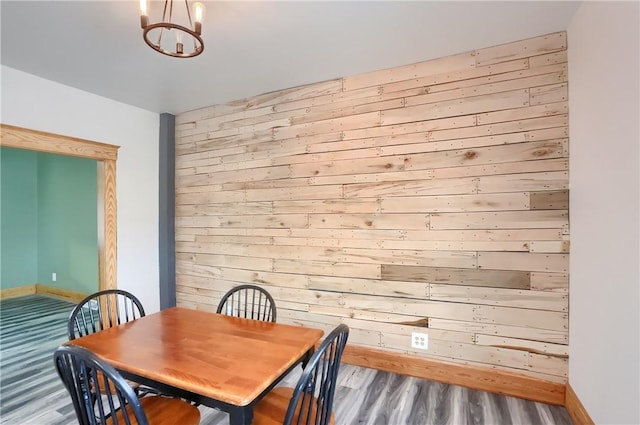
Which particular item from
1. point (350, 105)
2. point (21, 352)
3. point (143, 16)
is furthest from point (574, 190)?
point (21, 352)

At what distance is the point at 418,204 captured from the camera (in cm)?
262

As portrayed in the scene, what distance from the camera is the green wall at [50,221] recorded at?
4.84 m

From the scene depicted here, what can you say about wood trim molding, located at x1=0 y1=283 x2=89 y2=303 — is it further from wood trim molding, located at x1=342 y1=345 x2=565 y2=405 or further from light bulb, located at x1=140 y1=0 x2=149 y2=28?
light bulb, located at x1=140 y1=0 x2=149 y2=28

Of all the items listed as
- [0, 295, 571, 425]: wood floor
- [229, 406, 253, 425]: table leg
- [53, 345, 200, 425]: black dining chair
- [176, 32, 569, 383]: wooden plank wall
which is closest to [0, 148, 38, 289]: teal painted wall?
[0, 295, 571, 425]: wood floor

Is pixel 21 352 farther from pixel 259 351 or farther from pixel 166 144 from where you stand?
pixel 259 351

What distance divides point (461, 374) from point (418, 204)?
1.38m

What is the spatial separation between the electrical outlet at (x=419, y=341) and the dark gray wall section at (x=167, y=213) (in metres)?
2.89

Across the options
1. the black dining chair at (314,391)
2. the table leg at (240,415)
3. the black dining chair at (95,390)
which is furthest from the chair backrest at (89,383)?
the black dining chair at (314,391)

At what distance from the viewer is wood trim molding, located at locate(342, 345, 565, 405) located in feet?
7.35

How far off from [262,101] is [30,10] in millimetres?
1829

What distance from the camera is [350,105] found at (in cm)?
290

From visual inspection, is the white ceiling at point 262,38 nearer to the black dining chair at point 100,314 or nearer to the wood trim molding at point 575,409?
the black dining chair at point 100,314

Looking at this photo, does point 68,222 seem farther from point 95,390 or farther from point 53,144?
point 95,390

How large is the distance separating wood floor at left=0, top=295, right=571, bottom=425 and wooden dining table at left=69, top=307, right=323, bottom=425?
75cm
